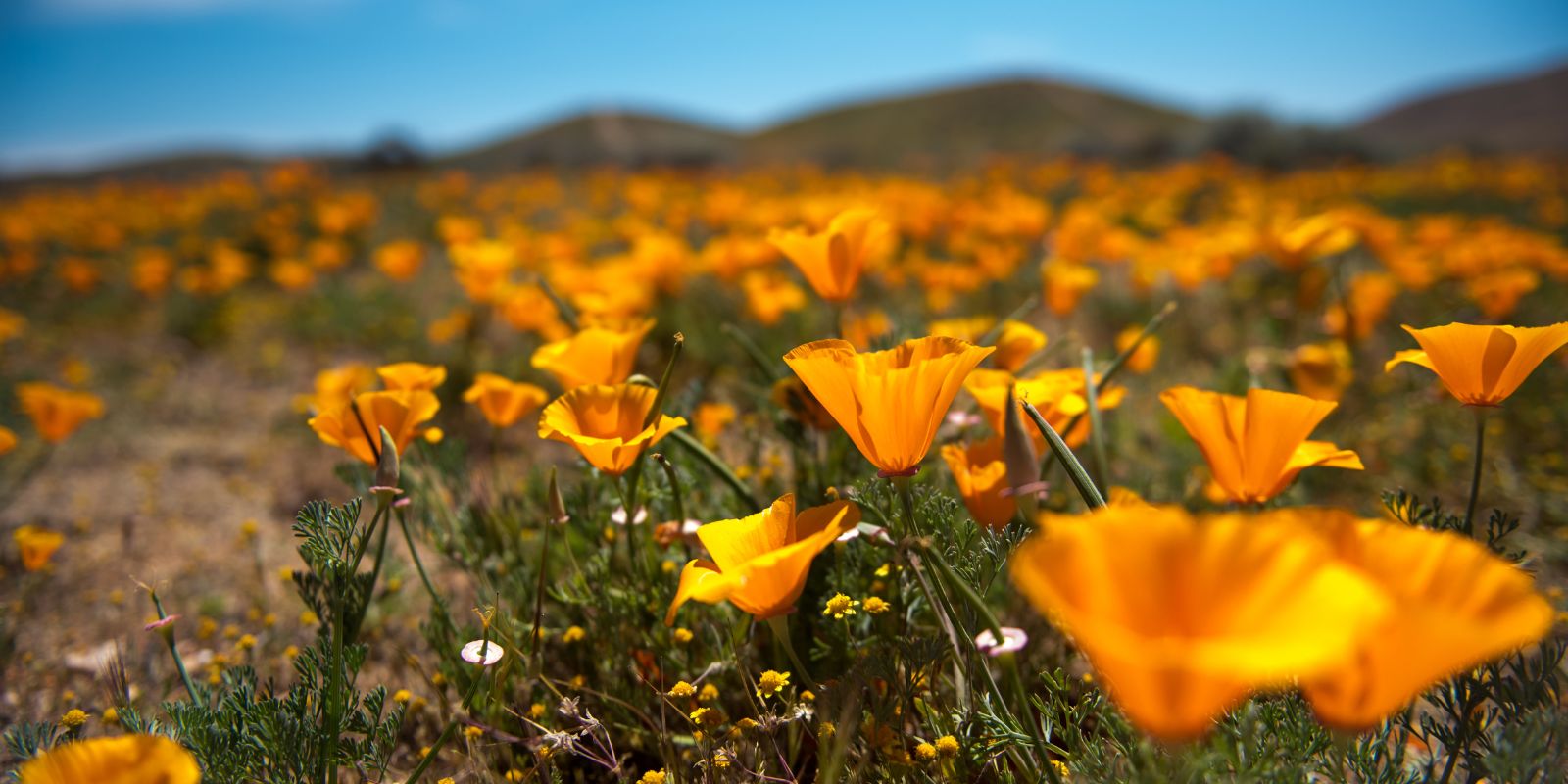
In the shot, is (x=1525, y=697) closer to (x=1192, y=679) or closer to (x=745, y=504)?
(x=1192, y=679)

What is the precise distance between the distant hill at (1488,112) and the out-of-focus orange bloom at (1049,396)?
3276cm

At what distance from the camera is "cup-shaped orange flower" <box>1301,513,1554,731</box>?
615 mm

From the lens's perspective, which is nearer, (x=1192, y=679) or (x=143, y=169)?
(x=1192, y=679)

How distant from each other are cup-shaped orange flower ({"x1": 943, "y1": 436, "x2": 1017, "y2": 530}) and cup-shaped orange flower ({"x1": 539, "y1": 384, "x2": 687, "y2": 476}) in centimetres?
44

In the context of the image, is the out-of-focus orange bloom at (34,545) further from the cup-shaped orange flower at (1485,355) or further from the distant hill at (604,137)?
the distant hill at (604,137)

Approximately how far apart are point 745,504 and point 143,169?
30.5 meters

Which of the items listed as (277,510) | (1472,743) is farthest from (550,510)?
(277,510)

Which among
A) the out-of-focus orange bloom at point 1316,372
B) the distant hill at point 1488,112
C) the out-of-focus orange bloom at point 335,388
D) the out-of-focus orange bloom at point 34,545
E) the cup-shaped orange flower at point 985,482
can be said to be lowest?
the out-of-focus orange bloom at point 34,545

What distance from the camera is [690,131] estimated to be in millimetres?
37219

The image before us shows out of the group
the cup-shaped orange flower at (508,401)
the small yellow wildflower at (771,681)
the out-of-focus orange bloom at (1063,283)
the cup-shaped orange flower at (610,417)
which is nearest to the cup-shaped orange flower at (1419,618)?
the small yellow wildflower at (771,681)

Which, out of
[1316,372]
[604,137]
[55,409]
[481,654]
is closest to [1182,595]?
[481,654]

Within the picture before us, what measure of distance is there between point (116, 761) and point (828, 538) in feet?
2.58

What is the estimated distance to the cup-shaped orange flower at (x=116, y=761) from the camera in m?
0.83

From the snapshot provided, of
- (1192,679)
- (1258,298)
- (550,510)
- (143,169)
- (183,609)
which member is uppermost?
(143,169)
